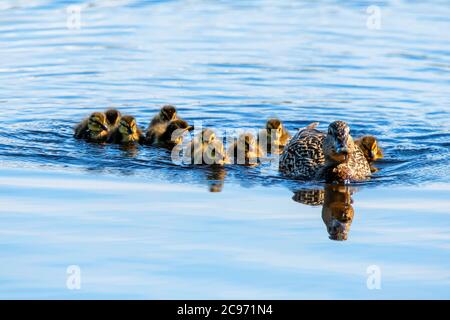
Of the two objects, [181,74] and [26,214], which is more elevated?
[181,74]

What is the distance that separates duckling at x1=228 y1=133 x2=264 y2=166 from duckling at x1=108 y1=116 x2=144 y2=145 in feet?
3.48

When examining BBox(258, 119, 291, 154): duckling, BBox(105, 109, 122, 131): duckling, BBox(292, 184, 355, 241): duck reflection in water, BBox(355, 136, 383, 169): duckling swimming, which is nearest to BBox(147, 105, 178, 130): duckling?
BBox(105, 109, 122, 131): duckling

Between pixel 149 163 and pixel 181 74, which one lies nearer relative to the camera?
pixel 149 163

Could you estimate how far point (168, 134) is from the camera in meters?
10.1

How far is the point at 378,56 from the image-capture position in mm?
14000

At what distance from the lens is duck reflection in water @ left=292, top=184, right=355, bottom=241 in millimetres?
7160

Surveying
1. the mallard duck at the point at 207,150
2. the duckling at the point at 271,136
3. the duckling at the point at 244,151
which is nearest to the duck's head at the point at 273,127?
the duckling at the point at 271,136

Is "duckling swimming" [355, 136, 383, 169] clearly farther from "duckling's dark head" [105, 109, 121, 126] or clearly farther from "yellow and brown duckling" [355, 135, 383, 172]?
"duckling's dark head" [105, 109, 121, 126]

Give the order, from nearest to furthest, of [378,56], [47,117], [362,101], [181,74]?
[47,117], [362,101], [181,74], [378,56]

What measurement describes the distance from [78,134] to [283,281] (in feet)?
15.4

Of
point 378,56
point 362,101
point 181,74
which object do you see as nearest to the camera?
point 362,101

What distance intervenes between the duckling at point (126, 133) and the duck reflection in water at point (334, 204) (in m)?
2.36

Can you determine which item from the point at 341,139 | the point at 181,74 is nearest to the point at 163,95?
the point at 181,74

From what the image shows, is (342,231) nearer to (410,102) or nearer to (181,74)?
(410,102)
